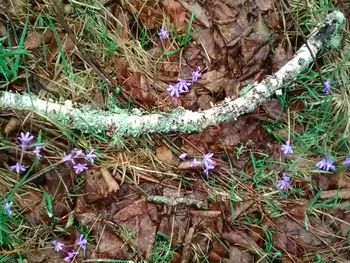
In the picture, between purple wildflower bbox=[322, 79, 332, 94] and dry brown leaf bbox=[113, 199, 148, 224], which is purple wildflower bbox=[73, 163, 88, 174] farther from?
purple wildflower bbox=[322, 79, 332, 94]

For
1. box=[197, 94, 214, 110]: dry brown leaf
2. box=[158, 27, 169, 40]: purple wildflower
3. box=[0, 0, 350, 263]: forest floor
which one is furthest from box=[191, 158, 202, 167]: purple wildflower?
box=[158, 27, 169, 40]: purple wildflower

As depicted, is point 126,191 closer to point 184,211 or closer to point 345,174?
point 184,211

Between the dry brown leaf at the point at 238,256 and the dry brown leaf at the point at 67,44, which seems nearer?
the dry brown leaf at the point at 238,256

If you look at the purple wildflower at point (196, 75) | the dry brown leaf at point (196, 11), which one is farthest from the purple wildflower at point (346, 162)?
the dry brown leaf at point (196, 11)

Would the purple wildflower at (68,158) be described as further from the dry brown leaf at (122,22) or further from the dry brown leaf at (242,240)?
the dry brown leaf at (242,240)

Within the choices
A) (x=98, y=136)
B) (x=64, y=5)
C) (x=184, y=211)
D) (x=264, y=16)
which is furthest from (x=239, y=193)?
(x=64, y=5)

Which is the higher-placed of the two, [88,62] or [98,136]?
[88,62]

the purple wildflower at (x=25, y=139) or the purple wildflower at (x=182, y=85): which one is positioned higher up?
the purple wildflower at (x=182, y=85)

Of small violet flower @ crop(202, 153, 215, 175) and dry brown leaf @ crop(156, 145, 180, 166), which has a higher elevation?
small violet flower @ crop(202, 153, 215, 175)
